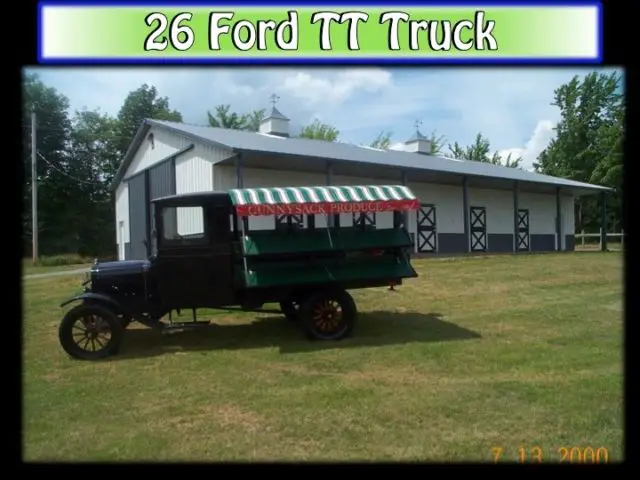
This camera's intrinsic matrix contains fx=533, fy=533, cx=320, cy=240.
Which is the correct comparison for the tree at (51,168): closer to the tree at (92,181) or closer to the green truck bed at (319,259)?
the tree at (92,181)

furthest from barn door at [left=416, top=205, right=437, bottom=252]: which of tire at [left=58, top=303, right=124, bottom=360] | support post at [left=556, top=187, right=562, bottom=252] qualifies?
tire at [left=58, top=303, right=124, bottom=360]

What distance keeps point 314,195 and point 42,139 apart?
3793 cm

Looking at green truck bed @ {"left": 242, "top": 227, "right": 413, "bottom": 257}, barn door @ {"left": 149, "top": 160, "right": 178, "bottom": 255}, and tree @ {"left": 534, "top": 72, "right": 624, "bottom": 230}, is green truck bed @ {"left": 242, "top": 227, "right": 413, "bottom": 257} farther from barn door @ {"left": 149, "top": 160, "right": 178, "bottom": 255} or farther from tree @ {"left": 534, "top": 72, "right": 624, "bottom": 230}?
tree @ {"left": 534, "top": 72, "right": 624, "bottom": 230}

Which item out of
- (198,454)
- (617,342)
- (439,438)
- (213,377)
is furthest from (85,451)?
(617,342)

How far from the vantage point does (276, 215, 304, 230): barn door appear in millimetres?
8169

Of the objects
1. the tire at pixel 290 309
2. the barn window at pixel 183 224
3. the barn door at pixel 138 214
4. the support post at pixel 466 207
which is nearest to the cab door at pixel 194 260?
the barn window at pixel 183 224

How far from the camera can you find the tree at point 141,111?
50906 millimetres

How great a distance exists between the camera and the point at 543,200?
28703 millimetres

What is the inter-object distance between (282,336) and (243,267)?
4.60ft

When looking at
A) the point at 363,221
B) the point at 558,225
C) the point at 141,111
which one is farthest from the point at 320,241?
the point at 141,111

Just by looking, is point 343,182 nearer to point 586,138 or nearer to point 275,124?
point 275,124
